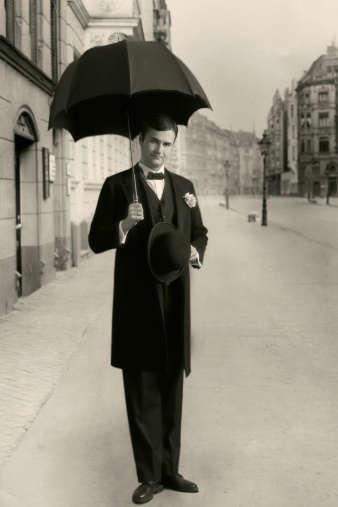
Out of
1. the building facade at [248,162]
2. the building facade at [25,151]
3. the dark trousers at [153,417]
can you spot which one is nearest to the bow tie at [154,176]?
the dark trousers at [153,417]

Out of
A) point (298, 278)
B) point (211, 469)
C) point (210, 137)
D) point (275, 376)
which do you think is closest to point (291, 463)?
point (211, 469)

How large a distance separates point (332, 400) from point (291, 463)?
1.45 m

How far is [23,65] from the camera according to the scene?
1073cm

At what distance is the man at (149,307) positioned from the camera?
12.3 feet

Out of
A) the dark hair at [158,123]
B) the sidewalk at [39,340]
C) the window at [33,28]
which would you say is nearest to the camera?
the dark hair at [158,123]

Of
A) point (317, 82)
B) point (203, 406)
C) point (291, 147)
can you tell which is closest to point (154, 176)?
point (203, 406)

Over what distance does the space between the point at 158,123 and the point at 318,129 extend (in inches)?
4147

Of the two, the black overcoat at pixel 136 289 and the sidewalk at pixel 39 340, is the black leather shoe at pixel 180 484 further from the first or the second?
the sidewalk at pixel 39 340

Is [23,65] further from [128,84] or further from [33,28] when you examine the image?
[128,84]

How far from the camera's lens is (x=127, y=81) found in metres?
3.73

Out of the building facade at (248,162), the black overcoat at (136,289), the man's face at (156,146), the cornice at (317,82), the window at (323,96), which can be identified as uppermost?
the cornice at (317,82)

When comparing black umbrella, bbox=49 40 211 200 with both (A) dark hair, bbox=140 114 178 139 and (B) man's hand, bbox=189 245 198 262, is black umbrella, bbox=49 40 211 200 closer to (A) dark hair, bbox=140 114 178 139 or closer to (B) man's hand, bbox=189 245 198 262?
(A) dark hair, bbox=140 114 178 139

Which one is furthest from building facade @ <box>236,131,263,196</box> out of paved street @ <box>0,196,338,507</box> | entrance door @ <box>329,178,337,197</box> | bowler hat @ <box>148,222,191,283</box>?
bowler hat @ <box>148,222,191,283</box>

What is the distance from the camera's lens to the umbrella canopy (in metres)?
3.76
